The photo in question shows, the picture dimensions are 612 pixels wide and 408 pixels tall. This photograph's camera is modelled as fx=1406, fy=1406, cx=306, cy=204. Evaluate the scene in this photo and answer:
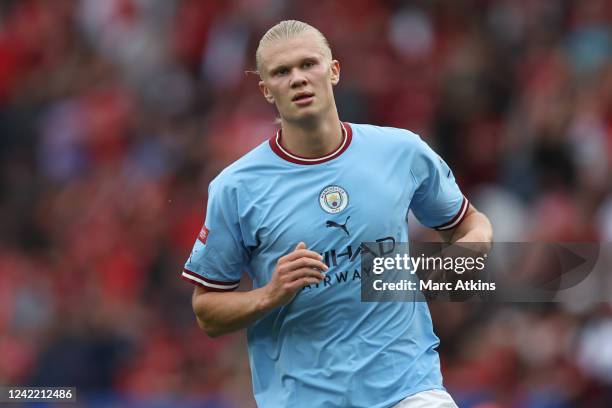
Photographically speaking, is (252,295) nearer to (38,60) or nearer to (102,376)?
(102,376)

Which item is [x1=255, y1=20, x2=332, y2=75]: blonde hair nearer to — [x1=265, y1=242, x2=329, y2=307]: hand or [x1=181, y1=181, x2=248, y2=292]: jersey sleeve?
[x1=181, y1=181, x2=248, y2=292]: jersey sleeve

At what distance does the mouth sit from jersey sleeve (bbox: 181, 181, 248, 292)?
46cm

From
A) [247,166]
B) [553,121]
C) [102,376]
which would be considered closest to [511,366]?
[553,121]

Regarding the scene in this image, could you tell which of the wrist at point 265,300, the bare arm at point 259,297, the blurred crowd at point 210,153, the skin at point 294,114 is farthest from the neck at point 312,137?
the blurred crowd at point 210,153

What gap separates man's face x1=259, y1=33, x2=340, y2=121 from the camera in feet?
18.9

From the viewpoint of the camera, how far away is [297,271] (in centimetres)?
540

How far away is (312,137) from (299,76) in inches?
10.3

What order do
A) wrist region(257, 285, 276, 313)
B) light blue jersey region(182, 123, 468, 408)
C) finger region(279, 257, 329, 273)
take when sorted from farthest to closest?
1. light blue jersey region(182, 123, 468, 408)
2. wrist region(257, 285, 276, 313)
3. finger region(279, 257, 329, 273)

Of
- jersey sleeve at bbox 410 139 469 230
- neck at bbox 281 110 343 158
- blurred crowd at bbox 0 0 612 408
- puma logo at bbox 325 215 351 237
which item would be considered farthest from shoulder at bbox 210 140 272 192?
blurred crowd at bbox 0 0 612 408

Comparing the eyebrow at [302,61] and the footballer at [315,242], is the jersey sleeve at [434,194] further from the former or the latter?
the eyebrow at [302,61]

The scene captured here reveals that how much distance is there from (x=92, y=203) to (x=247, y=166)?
7.24 metres

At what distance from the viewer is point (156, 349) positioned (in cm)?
1098

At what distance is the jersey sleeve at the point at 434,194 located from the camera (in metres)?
5.96

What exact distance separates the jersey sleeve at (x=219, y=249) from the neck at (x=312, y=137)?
0.35 metres
